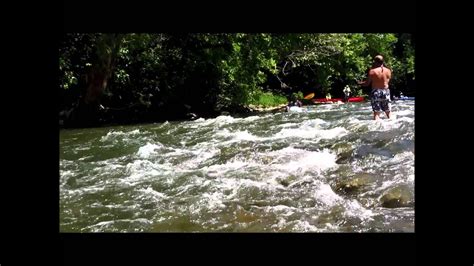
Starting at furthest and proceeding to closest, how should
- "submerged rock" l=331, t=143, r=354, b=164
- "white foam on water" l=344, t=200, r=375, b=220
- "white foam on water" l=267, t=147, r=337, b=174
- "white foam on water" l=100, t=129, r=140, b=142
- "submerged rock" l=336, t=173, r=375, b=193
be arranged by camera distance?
"white foam on water" l=100, t=129, r=140, b=142 → "submerged rock" l=331, t=143, r=354, b=164 → "white foam on water" l=267, t=147, r=337, b=174 → "submerged rock" l=336, t=173, r=375, b=193 → "white foam on water" l=344, t=200, r=375, b=220

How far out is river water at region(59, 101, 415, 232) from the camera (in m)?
3.36

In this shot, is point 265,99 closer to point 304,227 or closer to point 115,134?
point 115,134

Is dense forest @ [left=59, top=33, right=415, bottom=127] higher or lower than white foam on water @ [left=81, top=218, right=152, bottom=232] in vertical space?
higher

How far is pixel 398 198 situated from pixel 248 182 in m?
1.16

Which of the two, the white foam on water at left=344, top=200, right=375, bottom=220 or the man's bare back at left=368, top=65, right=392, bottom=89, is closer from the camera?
the white foam on water at left=344, top=200, right=375, bottom=220

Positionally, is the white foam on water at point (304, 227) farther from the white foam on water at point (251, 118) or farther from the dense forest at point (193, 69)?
the white foam on water at point (251, 118)

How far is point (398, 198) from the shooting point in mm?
3461

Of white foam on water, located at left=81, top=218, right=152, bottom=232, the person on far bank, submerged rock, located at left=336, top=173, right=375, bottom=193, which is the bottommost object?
white foam on water, located at left=81, top=218, right=152, bottom=232

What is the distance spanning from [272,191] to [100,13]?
5.85ft

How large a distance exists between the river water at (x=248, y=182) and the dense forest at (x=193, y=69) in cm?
180

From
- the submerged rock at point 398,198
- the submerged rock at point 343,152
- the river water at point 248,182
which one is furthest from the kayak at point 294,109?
the submerged rock at point 398,198

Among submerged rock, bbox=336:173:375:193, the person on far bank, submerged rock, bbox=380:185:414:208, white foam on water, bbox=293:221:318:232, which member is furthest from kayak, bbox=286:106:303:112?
white foam on water, bbox=293:221:318:232

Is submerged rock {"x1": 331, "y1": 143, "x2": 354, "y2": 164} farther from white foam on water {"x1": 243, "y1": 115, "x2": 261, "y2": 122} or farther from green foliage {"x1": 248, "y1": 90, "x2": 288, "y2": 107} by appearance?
green foliage {"x1": 248, "y1": 90, "x2": 288, "y2": 107}

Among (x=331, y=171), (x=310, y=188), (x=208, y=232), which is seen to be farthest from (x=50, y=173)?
(x=331, y=171)
